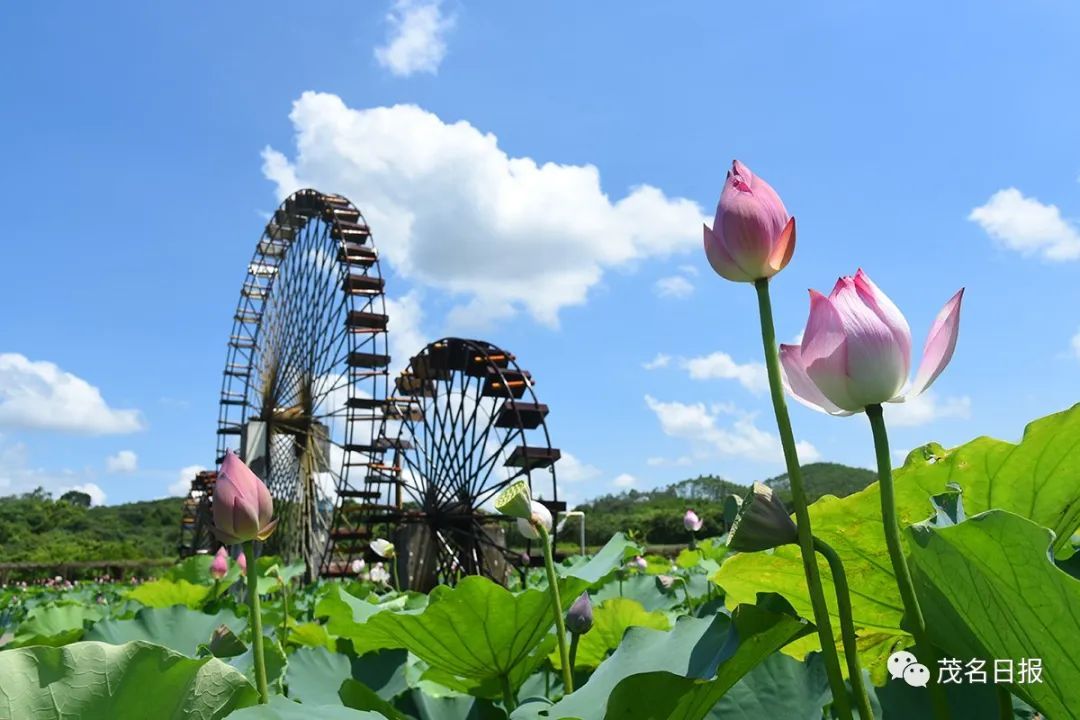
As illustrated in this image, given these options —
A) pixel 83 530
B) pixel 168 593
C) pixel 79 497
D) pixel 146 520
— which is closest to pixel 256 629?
pixel 168 593

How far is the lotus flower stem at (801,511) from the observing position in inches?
19.8

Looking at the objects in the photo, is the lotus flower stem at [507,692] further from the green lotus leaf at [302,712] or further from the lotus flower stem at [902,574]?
the lotus flower stem at [902,574]

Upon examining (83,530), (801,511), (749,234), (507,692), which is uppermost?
(83,530)

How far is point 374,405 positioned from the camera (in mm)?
11898

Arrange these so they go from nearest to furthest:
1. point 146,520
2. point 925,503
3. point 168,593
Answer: point 925,503, point 168,593, point 146,520

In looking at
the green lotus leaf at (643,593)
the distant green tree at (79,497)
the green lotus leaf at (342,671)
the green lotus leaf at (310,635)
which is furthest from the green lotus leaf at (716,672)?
the distant green tree at (79,497)

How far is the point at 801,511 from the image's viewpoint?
53 cm

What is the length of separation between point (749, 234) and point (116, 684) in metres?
0.54

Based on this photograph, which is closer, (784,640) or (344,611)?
(784,640)

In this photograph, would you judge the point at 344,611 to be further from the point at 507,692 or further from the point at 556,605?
the point at 556,605

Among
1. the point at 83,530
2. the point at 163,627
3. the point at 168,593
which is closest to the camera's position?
the point at 163,627

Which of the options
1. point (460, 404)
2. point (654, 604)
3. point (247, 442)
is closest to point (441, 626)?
point (654, 604)

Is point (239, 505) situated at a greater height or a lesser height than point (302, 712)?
greater

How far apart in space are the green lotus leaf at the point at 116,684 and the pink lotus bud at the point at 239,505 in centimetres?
31
